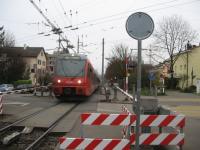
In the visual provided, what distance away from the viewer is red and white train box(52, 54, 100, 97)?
28.5m

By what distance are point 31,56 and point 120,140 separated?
98.1 metres

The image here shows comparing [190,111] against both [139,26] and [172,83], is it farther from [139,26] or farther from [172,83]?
[172,83]

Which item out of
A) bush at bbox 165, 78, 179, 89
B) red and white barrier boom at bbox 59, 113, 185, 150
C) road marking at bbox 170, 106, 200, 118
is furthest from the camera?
bush at bbox 165, 78, 179, 89

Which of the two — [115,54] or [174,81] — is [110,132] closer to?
[174,81]

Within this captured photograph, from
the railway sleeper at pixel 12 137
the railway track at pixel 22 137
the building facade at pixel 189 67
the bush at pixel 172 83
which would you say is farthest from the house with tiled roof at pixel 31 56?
the railway sleeper at pixel 12 137

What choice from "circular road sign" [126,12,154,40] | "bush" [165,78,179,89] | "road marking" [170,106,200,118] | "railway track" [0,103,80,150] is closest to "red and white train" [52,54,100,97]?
"road marking" [170,106,200,118]

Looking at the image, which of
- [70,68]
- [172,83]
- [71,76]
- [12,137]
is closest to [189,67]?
[172,83]

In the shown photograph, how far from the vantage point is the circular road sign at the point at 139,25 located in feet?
28.7

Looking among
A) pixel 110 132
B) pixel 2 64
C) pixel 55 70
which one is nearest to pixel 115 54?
pixel 2 64

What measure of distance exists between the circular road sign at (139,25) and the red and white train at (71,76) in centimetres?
1986

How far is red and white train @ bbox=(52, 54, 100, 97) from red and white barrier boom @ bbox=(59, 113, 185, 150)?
61.8ft

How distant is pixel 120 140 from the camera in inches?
347

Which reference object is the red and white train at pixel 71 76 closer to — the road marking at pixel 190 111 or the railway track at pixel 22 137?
the road marking at pixel 190 111

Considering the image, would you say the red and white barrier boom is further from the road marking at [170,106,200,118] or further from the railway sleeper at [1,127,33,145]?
the road marking at [170,106,200,118]
